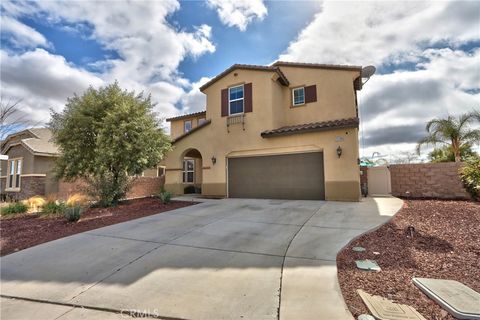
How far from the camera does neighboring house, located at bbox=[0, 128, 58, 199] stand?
1620 cm

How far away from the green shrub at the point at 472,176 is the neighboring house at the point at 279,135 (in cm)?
437

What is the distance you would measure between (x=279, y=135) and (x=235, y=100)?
3.89 metres

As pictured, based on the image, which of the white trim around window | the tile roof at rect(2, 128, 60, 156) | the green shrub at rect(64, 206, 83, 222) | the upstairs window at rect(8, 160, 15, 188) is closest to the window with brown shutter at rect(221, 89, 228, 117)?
the green shrub at rect(64, 206, 83, 222)

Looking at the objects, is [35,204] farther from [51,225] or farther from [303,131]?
[303,131]

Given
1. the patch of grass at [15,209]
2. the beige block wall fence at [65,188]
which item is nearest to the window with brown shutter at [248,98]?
the beige block wall fence at [65,188]

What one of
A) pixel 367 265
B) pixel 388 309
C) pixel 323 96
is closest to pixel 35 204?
pixel 367 265

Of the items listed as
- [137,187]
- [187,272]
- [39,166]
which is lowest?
[187,272]

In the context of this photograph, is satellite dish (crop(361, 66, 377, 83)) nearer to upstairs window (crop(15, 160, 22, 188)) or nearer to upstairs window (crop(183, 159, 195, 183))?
upstairs window (crop(183, 159, 195, 183))

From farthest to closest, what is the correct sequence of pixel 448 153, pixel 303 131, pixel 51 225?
pixel 448 153 → pixel 303 131 → pixel 51 225

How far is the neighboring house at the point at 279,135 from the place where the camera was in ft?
38.6

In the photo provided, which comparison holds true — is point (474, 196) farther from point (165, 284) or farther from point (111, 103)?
point (111, 103)

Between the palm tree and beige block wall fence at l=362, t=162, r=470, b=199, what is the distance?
729 centimetres

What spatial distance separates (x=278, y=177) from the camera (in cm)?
1317

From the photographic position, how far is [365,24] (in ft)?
32.1
